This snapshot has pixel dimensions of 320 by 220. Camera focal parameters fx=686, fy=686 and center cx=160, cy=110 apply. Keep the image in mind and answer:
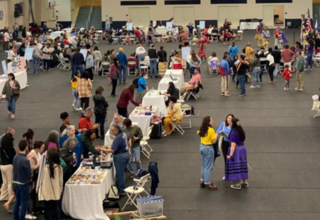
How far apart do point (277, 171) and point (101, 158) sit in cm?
416

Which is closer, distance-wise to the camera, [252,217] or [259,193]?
[252,217]

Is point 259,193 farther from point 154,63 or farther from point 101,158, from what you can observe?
point 154,63

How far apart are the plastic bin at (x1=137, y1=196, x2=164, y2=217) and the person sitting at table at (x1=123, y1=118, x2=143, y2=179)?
248 cm

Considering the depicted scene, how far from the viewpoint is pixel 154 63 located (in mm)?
28234

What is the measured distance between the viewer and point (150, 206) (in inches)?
480

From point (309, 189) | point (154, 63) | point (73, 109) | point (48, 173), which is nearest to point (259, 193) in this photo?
point (309, 189)

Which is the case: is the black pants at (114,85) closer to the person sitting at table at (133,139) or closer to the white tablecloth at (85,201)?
the person sitting at table at (133,139)

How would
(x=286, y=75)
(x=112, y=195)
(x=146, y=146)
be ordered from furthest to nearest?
(x=286, y=75) < (x=146, y=146) < (x=112, y=195)

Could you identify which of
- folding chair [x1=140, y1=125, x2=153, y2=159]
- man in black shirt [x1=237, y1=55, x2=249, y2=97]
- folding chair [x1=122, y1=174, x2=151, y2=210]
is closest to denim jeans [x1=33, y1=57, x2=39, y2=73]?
man in black shirt [x1=237, y1=55, x2=249, y2=97]

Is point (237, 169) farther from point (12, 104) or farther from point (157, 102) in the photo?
point (12, 104)

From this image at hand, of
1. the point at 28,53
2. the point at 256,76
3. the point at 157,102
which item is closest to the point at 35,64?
the point at 28,53

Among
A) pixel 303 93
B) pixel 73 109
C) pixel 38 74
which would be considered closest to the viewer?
pixel 73 109

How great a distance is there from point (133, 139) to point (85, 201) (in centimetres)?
246

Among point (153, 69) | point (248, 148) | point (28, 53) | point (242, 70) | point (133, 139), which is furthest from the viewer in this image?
point (28, 53)
